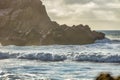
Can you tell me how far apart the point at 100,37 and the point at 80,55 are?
36821 millimetres

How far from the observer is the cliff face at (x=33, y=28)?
69.7m

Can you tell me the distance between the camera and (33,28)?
257ft

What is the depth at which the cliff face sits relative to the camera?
69.7 metres

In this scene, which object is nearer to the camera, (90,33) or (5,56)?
(5,56)

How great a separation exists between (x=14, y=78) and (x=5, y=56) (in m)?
23.2

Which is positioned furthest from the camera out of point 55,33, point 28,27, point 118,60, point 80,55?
point 28,27

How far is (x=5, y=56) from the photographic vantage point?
1644 inches

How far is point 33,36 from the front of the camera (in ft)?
237

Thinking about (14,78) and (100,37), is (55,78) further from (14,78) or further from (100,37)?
(100,37)

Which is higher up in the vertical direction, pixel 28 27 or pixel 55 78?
pixel 28 27

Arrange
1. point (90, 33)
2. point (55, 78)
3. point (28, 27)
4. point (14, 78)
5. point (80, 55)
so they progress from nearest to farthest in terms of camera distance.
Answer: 1. point (14, 78)
2. point (55, 78)
3. point (80, 55)
4. point (90, 33)
5. point (28, 27)

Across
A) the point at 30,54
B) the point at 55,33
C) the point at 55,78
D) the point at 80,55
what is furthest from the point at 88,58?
the point at 55,33

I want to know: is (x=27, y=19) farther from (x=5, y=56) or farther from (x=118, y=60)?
(x=118, y=60)

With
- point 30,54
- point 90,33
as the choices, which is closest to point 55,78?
point 30,54
